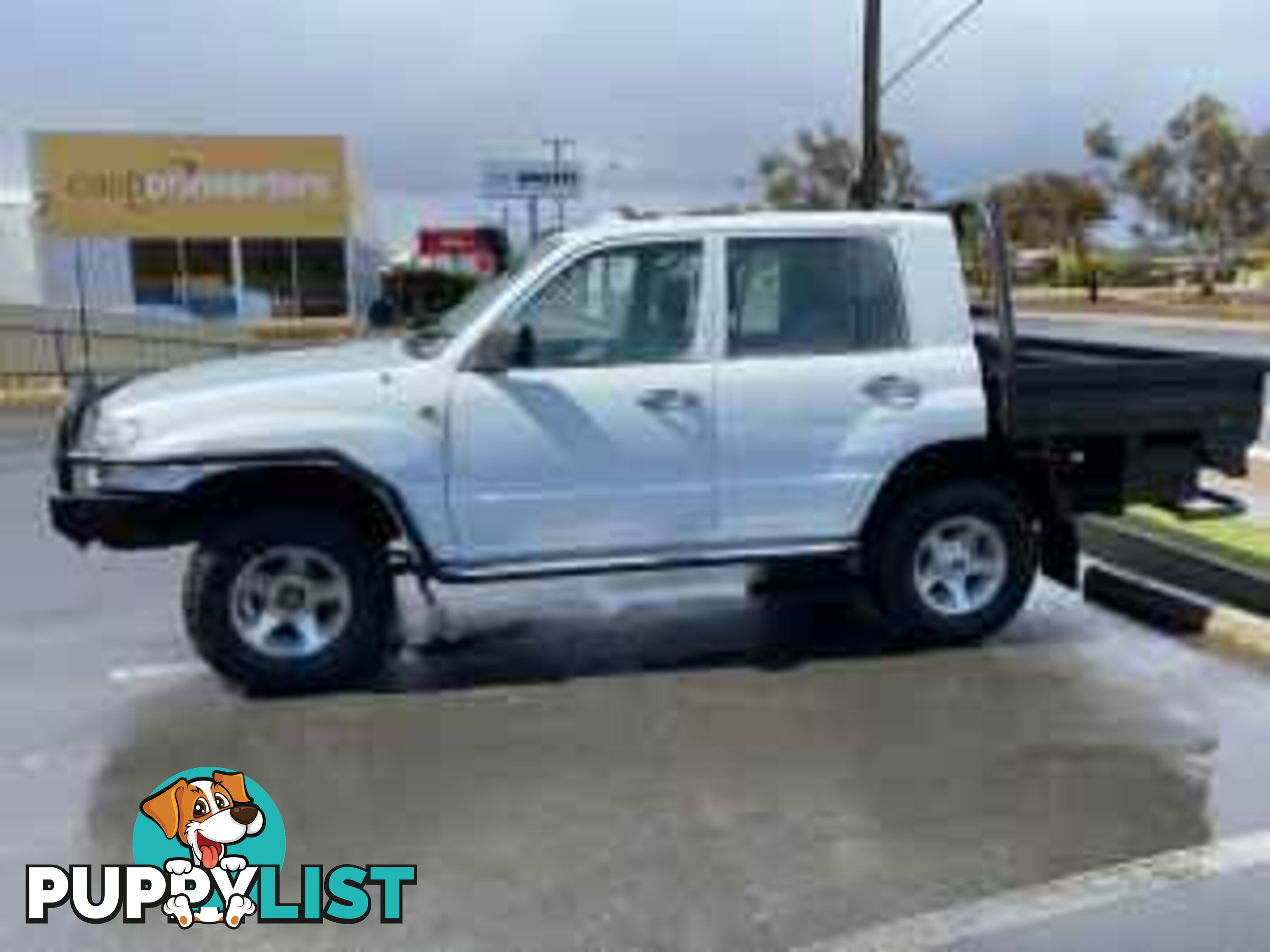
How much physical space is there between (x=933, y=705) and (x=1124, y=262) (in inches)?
2760

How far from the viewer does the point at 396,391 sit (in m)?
6.07

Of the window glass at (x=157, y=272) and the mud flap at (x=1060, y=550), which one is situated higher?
the window glass at (x=157, y=272)

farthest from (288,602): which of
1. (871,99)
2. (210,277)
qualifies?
(210,277)

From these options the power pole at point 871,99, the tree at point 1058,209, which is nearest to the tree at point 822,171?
the tree at point 1058,209

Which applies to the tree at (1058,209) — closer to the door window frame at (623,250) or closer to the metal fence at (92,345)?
the metal fence at (92,345)

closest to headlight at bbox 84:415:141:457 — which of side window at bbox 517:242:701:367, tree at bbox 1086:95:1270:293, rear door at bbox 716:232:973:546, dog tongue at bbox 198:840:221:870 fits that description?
side window at bbox 517:242:701:367

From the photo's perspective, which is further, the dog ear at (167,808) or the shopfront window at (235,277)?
the shopfront window at (235,277)

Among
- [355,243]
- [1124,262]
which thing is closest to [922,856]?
[355,243]

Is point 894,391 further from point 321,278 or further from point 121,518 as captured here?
point 321,278

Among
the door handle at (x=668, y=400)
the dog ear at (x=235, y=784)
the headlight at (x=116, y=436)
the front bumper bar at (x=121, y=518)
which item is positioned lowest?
the dog ear at (x=235, y=784)

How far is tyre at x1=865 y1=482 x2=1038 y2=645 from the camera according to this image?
6703 millimetres

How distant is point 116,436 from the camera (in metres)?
5.91

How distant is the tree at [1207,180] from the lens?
52.6 metres

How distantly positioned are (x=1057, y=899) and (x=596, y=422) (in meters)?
2.87
